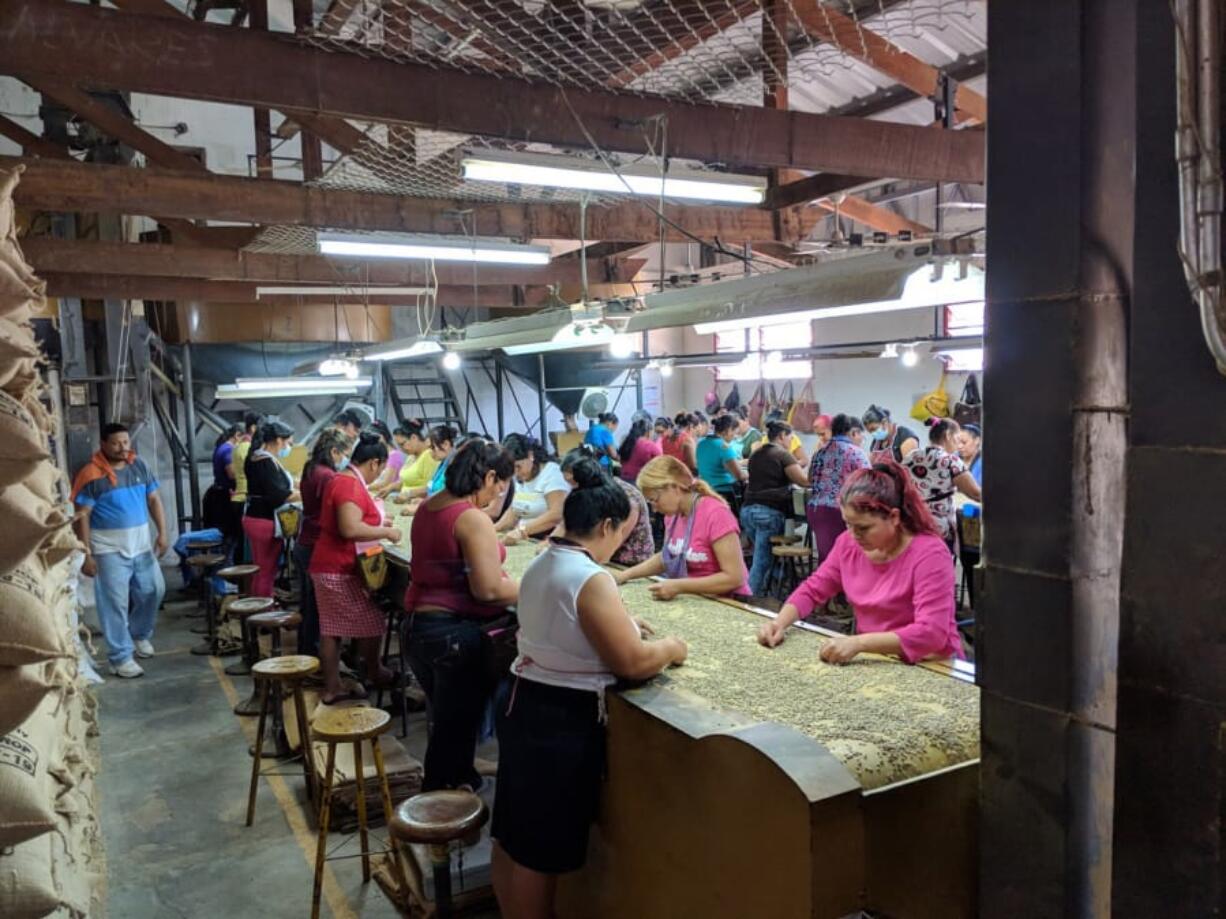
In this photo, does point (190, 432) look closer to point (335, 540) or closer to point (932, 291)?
point (335, 540)

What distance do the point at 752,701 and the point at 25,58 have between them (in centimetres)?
278

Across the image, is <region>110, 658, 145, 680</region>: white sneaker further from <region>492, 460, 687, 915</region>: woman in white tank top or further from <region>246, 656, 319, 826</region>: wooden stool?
<region>492, 460, 687, 915</region>: woman in white tank top

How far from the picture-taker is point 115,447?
6453mm

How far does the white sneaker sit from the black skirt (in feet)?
16.9

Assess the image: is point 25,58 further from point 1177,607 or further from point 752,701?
point 1177,607

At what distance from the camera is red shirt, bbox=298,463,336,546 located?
18.4 ft

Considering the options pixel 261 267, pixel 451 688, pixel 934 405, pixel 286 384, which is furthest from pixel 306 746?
pixel 934 405

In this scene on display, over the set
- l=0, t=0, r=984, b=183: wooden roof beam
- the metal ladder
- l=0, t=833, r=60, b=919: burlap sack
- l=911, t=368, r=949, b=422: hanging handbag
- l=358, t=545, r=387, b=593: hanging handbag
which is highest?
l=0, t=0, r=984, b=183: wooden roof beam

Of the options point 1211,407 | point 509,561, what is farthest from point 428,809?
point 1211,407

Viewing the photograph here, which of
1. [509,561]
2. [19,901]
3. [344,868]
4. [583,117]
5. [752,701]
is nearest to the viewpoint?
[19,901]

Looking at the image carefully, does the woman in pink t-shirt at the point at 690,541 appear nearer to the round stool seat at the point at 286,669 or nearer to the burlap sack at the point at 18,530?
the round stool seat at the point at 286,669

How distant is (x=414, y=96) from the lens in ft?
9.91

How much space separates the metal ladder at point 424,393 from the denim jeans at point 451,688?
998 cm

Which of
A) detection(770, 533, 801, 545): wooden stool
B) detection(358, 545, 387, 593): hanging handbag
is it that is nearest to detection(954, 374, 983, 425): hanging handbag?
detection(770, 533, 801, 545): wooden stool
